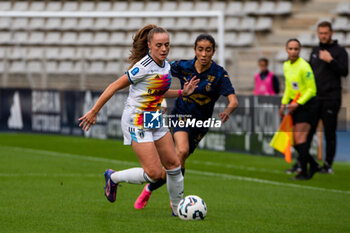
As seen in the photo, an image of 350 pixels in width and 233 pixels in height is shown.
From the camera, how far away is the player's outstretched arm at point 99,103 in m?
6.67

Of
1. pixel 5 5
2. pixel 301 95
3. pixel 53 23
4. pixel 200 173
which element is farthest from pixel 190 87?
pixel 5 5

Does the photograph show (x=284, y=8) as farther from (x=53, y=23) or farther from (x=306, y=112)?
(x=306, y=112)

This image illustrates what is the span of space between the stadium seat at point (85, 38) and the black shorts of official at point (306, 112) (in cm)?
1173

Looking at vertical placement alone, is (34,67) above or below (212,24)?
below

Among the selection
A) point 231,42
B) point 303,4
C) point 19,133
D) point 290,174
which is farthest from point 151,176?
point 303,4

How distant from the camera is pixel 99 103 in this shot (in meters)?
6.75

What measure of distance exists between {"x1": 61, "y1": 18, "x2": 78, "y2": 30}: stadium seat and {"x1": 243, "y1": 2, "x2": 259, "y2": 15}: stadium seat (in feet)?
17.8

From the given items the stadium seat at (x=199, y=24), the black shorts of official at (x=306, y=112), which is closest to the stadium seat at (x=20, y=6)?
the stadium seat at (x=199, y=24)

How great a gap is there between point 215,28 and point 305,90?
407 inches

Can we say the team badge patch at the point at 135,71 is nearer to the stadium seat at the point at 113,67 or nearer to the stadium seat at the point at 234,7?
the stadium seat at the point at 113,67

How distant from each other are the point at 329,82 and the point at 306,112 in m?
1.09

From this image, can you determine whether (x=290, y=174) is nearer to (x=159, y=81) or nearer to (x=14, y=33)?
(x=159, y=81)

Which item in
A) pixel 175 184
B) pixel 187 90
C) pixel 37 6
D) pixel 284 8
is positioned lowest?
pixel 175 184

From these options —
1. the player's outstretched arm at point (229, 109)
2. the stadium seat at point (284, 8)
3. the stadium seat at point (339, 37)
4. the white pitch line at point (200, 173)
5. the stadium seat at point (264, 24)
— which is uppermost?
the stadium seat at point (284, 8)
